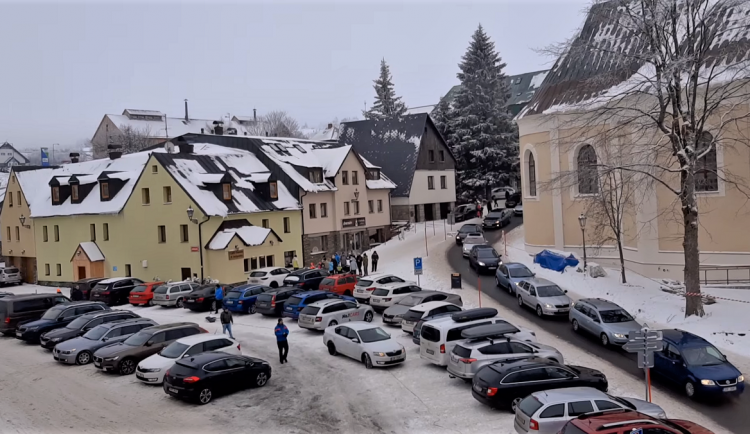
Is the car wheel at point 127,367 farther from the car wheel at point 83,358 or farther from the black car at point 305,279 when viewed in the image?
the black car at point 305,279

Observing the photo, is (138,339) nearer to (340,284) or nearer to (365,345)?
(365,345)

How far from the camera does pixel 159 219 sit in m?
42.6

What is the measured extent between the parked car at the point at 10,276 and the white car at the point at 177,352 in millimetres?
38812

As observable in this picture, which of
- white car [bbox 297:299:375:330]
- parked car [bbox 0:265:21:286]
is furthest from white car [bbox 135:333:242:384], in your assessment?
parked car [bbox 0:265:21:286]

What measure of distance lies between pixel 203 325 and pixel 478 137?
1660 inches

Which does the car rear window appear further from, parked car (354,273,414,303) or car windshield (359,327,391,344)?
parked car (354,273,414,303)

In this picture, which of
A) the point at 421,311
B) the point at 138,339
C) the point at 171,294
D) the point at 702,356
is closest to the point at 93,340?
the point at 138,339

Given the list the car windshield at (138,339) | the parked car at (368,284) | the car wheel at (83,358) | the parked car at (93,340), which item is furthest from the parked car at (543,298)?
the car wheel at (83,358)

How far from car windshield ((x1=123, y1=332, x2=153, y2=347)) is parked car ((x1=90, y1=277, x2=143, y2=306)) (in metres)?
15.2

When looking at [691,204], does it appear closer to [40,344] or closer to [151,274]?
[40,344]

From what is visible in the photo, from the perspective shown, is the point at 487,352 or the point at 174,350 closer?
the point at 487,352

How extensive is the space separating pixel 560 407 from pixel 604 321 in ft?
32.4

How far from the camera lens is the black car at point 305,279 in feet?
112

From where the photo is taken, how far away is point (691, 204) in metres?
24.2
